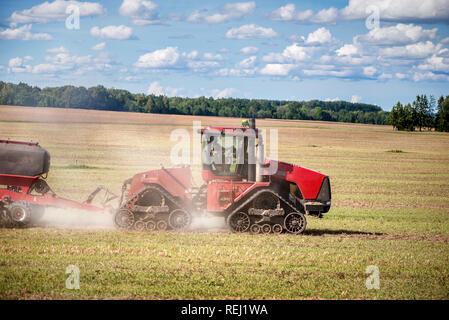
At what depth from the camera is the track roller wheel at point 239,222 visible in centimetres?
1358

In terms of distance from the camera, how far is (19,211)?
13078 mm

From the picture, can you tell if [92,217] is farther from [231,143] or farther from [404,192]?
[404,192]

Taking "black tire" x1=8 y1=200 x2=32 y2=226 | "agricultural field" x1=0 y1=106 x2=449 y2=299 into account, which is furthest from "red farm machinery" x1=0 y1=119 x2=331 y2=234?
"agricultural field" x1=0 y1=106 x2=449 y2=299

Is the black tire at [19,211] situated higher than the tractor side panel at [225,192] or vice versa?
the tractor side panel at [225,192]

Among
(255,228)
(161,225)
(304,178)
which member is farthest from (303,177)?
(161,225)

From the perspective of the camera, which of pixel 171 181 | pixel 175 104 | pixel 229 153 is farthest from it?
pixel 175 104

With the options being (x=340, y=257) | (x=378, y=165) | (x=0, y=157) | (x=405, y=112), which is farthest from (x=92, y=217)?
(x=405, y=112)

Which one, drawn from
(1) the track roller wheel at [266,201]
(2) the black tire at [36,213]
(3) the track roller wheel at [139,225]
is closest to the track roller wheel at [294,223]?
(1) the track roller wheel at [266,201]

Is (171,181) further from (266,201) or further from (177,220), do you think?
(266,201)

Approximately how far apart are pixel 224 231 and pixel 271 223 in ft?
4.50

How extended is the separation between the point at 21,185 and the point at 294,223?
754 centimetres

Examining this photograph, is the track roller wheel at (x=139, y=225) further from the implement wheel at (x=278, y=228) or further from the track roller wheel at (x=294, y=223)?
the track roller wheel at (x=294, y=223)

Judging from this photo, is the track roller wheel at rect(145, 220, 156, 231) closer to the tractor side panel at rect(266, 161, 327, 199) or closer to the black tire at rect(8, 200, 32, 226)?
the black tire at rect(8, 200, 32, 226)

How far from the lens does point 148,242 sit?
12070 mm
